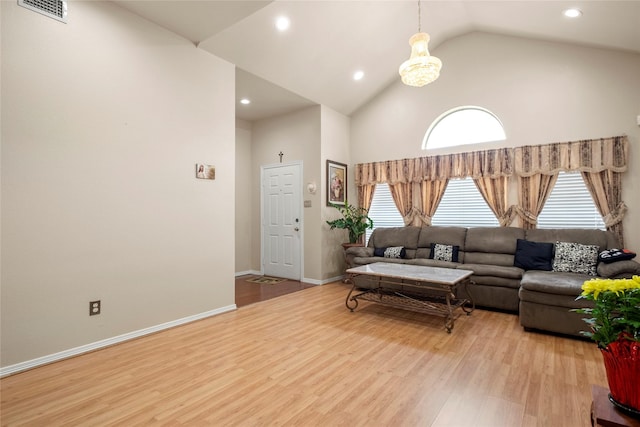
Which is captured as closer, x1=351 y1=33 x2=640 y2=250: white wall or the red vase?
the red vase

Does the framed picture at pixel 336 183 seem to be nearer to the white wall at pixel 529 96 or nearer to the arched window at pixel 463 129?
the white wall at pixel 529 96

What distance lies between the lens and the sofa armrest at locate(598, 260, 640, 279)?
3119 millimetres

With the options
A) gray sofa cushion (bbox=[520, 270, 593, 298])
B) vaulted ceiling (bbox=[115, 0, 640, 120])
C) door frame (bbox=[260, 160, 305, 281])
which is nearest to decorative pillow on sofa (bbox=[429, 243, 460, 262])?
gray sofa cushion (bbox=[520, 270, 593, 298])

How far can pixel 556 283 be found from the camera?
10.2 feet

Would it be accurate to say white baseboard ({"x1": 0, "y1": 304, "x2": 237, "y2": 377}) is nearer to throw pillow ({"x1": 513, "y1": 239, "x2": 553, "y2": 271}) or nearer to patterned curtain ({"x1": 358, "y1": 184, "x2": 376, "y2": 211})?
patterned curtain ({"x1": 358, "y1": 184, "x2": 376, "y2": 211})

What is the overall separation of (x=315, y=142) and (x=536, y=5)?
11.1 feet

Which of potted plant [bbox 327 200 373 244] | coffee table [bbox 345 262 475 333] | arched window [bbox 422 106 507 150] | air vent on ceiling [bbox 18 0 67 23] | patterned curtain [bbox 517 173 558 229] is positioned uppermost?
air vent on ceiling [bbox 18 0 67 23]

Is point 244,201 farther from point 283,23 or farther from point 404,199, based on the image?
point 283,23

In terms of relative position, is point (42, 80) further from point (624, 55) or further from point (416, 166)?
point (624, 55)

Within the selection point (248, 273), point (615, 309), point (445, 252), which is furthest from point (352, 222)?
point (615, 309)

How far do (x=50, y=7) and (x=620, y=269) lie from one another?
19.1 feet

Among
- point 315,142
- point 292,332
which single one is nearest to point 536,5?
point 315,142

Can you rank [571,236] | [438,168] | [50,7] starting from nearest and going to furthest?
[50,7] → [571,236] → [438,168]

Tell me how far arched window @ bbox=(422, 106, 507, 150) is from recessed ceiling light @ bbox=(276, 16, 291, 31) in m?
2.86
